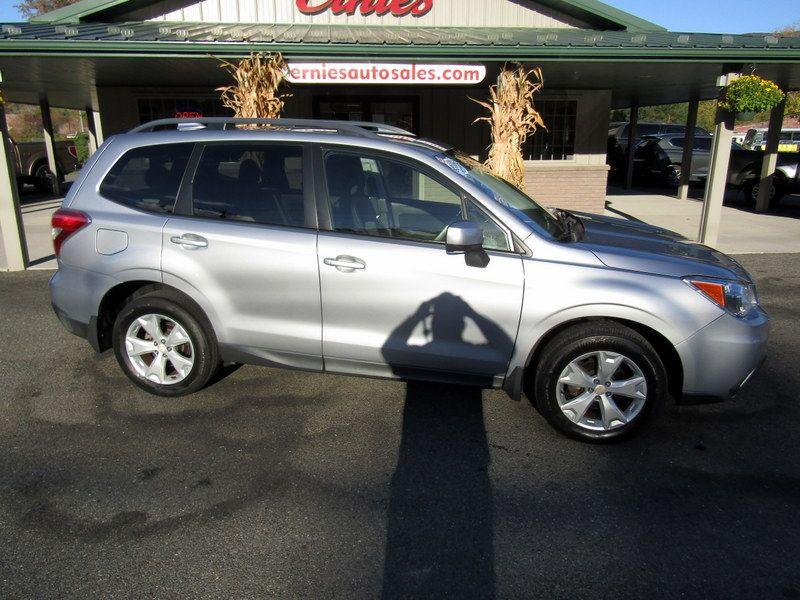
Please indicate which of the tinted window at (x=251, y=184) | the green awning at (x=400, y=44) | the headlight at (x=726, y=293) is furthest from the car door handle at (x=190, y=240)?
the green awning at (x=400, y=44)

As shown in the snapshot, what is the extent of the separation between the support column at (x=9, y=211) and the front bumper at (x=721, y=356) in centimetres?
847

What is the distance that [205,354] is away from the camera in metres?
4.08

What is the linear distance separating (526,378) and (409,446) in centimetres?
88

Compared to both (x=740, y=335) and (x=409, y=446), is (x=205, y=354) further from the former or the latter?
(x=740, y=335)

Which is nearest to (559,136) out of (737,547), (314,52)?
(314,52)

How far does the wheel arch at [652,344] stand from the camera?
3.56m

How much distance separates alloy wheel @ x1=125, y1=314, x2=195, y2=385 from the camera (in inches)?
161

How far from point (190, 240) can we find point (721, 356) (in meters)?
3.34

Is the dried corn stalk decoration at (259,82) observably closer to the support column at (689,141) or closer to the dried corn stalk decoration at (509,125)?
the dried corn stalk decoration at (509,125)

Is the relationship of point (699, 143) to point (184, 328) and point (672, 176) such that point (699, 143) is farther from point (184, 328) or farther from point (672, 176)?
point (184, 328)

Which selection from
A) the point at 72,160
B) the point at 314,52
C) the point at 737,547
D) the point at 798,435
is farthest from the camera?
the point at 72,160

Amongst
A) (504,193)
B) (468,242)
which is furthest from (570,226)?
(468,242)

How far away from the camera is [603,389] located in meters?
3.57

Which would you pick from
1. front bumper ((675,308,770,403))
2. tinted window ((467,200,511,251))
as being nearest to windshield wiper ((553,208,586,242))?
tinted window ((467,200,511,251))
